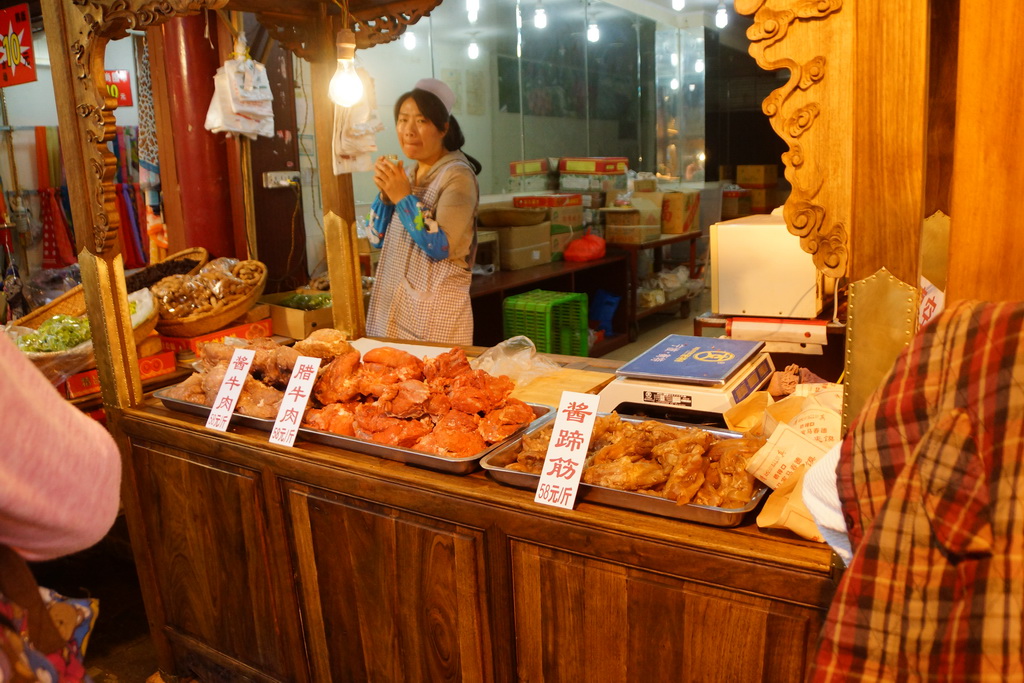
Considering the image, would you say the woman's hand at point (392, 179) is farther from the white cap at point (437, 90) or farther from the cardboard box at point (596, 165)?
the cardboard box at point (596, 165)

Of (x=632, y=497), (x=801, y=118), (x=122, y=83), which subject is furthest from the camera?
(x=122, y=83)

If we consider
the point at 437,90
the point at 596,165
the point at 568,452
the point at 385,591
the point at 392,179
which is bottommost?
the point at 385,591

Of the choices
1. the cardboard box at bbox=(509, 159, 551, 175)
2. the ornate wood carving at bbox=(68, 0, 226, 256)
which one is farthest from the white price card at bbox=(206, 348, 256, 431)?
the cardboard box at bbox=(509, 159, 551, 175)

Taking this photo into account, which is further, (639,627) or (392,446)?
(392,446)

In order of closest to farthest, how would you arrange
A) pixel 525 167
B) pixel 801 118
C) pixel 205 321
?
pixel 801 118 → pixel 205 321 → pixel 525 167

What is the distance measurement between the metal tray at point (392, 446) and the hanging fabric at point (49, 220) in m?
4.46

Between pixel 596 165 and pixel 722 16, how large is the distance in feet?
9.11

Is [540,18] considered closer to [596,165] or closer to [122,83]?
[596,165]

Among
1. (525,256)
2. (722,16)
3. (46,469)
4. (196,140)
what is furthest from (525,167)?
(46,469)

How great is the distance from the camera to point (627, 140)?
9.79 meters

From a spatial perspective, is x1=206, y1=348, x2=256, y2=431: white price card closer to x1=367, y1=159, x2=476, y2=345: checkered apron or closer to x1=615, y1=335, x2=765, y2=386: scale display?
x1=615, y1=335, x2=765, y2=386: scale display

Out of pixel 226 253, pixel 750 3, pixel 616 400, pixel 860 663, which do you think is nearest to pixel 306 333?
pixel 226 253

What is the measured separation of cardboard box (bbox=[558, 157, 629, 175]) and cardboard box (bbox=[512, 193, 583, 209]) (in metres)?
0.88

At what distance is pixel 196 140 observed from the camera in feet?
15.2
